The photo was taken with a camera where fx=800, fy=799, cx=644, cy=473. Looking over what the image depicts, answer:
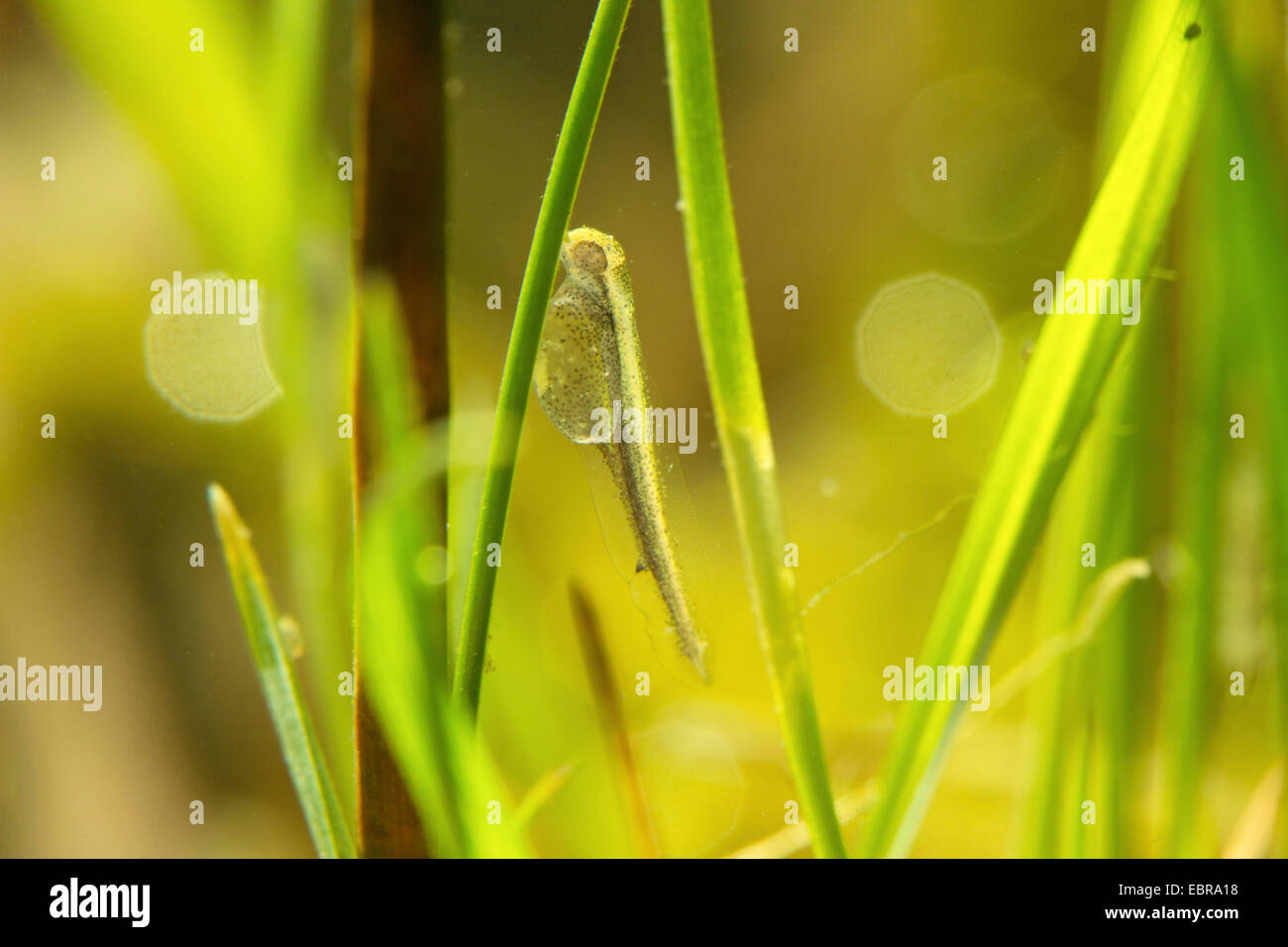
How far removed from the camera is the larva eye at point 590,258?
36 cm

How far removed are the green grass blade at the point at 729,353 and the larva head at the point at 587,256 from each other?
0.42 feet

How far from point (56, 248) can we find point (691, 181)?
0.70m

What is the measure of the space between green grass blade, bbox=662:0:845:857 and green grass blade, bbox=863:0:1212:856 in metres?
0.04

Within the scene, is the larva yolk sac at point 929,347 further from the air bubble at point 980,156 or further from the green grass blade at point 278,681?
the green grass blade at point 278,681

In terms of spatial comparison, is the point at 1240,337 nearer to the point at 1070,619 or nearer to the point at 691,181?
the point at 1070,619

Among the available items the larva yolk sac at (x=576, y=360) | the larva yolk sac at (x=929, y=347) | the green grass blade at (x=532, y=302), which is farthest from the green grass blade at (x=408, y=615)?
the larva yolk sac at (x=929, y=347)

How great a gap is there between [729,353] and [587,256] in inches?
5.8

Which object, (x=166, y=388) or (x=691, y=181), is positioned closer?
(x=691, y=181)

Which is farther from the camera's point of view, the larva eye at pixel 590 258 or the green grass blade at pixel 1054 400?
the larva eye at pixel 590 258

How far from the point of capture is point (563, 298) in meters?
0.37

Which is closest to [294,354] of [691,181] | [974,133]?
[691,181]

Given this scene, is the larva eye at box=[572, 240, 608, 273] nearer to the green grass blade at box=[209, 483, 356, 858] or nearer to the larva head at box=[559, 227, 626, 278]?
the larva head at box=[559, 227, 626, 278]

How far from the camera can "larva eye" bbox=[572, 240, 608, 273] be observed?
36cm
